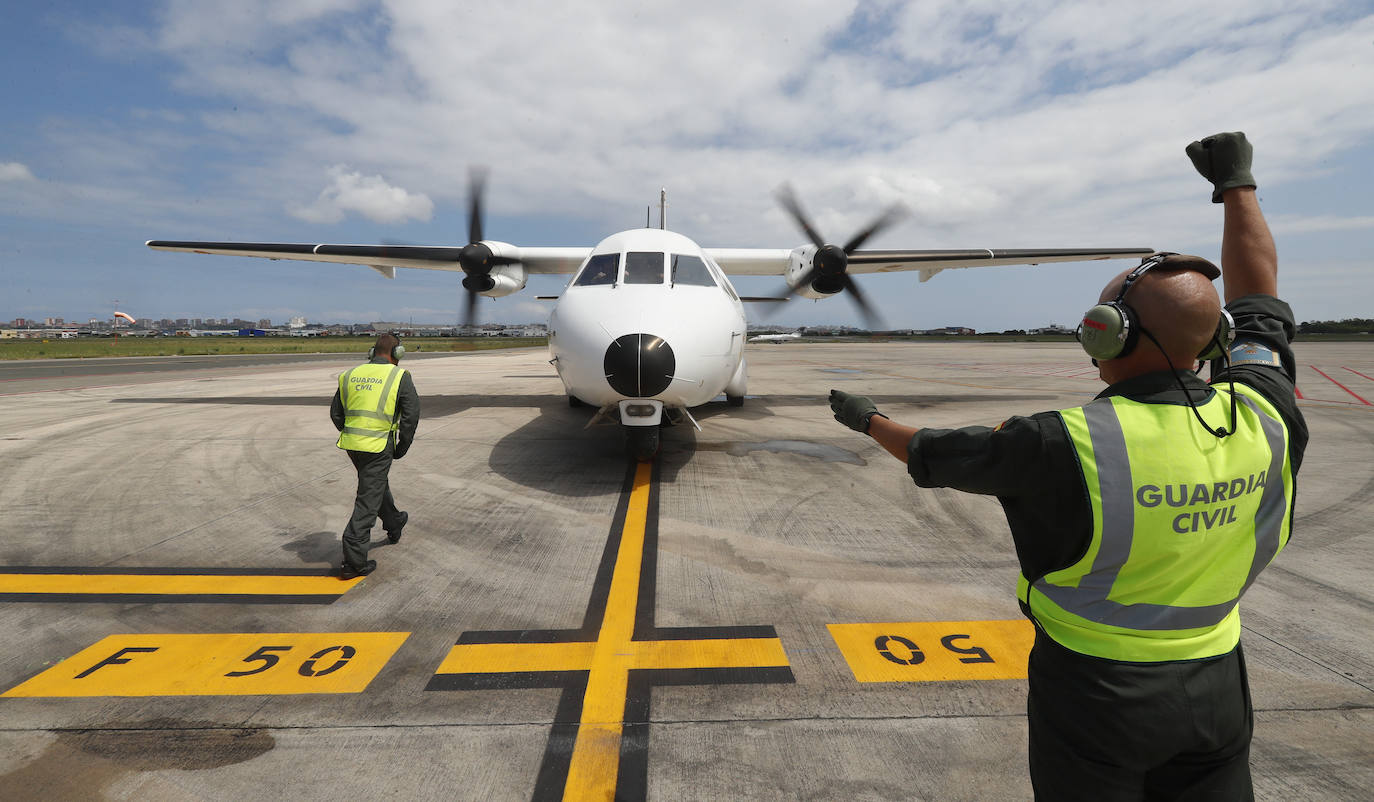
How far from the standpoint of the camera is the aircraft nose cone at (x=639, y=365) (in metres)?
5.51

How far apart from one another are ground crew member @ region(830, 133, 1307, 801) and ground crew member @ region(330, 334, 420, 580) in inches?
162

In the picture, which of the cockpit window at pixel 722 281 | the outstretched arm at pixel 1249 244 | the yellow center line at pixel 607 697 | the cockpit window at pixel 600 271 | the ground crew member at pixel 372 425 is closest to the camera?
the outstretched arm at pixel 1249 244

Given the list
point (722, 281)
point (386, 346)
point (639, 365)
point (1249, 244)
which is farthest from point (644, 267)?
point (1249, 244)

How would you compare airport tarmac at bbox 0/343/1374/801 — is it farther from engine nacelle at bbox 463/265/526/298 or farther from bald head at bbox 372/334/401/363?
engine nacelle at bbox 463/265/526/298

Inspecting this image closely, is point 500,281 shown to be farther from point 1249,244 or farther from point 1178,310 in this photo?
point 1178,310

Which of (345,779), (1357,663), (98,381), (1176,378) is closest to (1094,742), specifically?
(1176,378)

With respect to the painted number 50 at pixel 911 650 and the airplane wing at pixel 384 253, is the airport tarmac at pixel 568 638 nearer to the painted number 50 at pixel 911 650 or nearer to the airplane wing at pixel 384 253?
the painted number 50 at pixel 911 650

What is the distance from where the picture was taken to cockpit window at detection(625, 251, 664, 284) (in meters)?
6.97

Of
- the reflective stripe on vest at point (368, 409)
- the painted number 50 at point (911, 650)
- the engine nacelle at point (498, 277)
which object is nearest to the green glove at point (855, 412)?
the painted number 50 at point (911, 650)

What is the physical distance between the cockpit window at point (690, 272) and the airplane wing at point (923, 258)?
5836 millimetres

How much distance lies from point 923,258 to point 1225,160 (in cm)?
1239

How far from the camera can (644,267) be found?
7137 mm

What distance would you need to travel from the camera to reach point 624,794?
2.25 meters

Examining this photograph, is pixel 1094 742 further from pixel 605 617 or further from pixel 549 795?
pixel 605 617
